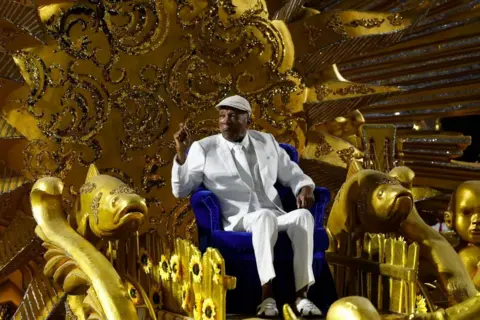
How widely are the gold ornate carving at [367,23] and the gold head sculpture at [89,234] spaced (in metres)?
2.08

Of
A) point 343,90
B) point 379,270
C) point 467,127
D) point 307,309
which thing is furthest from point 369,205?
point 467,127

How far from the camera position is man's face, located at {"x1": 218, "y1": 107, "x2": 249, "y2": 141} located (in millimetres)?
5488

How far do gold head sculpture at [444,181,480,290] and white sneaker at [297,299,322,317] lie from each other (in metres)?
1.14

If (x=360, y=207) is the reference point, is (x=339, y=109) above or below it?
above

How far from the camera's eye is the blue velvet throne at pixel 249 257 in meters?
5.19

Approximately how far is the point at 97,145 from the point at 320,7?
196cm

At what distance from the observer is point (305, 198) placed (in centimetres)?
539

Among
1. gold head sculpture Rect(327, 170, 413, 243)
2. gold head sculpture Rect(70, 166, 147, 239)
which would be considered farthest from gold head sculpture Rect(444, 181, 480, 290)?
gold head sculpture Rect(70, 166, 147, 239)

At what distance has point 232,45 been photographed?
21.1 feet

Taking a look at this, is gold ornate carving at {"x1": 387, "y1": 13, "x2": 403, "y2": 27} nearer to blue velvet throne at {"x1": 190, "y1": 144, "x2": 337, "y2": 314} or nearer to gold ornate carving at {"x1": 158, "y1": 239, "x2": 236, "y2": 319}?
blue velvet throne at {"x1": 190, "y1": 144, "x2": 337, "y2": 314}

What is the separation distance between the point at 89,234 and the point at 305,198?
3.45ft

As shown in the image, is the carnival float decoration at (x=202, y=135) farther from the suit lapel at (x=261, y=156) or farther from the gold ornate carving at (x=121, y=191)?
the suit lapel at (x=261, y=156)

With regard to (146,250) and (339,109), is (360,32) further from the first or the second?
(146,250)


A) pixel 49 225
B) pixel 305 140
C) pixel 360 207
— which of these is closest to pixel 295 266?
pixel 360 207
